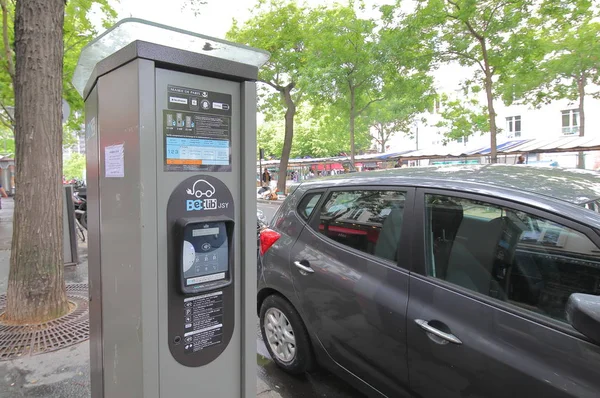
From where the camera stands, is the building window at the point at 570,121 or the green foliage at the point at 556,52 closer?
the green foliage at the point at 556,52

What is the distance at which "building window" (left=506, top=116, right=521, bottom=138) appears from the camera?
36031mm

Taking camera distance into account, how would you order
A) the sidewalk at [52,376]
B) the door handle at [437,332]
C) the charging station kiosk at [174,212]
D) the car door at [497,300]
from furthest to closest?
the sidewalk at [52,376]
the door handle at [437,332]
the car door at [497,300]
the charging station kiosk at [174,212]

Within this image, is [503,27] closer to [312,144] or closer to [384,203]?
[384,203]

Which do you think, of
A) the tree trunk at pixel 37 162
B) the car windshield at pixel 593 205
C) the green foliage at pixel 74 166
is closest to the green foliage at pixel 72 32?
the tree trunk at pixel 37 162

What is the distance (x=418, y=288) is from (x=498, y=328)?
17.9 inches

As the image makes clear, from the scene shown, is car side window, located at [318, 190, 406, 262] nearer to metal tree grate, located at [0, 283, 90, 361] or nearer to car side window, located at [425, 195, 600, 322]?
car side window, located at [425, 195, 600, 322]

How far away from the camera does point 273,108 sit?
21250mm

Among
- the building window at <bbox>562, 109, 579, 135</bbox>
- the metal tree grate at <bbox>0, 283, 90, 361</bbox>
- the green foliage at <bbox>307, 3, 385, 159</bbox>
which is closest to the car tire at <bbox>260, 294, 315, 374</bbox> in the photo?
the metal tree grate at <bbox>0, 283, 90, 361</bbox>

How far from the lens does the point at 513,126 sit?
120 ft

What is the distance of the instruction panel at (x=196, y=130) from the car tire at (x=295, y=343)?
176cm

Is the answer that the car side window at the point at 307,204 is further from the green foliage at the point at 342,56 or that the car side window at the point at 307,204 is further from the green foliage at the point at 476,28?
the green foliage at the point at 342,56

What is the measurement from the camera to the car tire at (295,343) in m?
2.96

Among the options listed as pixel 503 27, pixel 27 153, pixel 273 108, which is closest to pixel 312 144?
pixel 273 108

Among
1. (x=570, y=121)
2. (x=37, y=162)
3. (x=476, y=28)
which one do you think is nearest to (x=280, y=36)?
(x=476, y=28)
